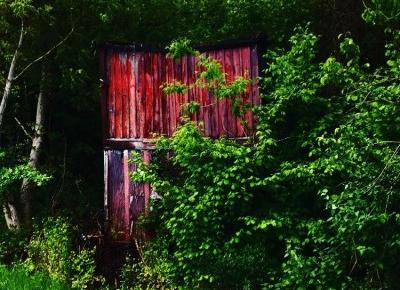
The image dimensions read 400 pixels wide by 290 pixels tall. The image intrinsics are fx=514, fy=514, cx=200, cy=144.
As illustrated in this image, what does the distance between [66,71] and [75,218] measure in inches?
133

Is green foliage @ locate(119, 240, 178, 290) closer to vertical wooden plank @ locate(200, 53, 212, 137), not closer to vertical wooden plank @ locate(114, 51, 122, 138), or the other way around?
vertical wooden plank @ locate(200, 53, 212, 137)

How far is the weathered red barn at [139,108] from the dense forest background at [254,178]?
25.3 inches

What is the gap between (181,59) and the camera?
1035 cm

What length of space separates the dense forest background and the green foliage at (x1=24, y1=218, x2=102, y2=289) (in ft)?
0.09

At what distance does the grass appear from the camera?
28.6ft

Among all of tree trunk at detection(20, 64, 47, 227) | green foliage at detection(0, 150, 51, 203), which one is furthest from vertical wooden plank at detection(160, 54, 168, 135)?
tree trunk at detection(20, 64, 47, 227)

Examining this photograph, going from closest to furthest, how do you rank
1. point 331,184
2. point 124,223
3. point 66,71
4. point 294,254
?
point 294,254 → point 331,184 → point 124,223 → point 66,71

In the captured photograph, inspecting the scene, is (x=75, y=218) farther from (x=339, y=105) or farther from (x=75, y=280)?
(x=339, y=105)

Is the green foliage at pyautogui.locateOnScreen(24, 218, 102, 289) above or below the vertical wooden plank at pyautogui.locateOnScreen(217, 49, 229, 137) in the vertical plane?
below

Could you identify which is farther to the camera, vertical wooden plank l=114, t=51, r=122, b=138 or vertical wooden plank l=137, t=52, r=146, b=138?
vertical wooden plank l=114, t=51, r=122, b=138

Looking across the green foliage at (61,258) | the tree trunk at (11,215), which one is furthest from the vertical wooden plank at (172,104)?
the tree trunk at (11,215)

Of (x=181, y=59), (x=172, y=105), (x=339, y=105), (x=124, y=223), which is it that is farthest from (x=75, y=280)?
(x=339, y=105)

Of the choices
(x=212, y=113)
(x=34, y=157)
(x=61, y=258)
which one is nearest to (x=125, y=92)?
(x=212, y=113)

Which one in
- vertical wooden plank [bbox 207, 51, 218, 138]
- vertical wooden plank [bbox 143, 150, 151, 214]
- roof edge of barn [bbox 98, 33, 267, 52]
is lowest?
vertical wooden plank [bbox 143, 150, 151, 214]
